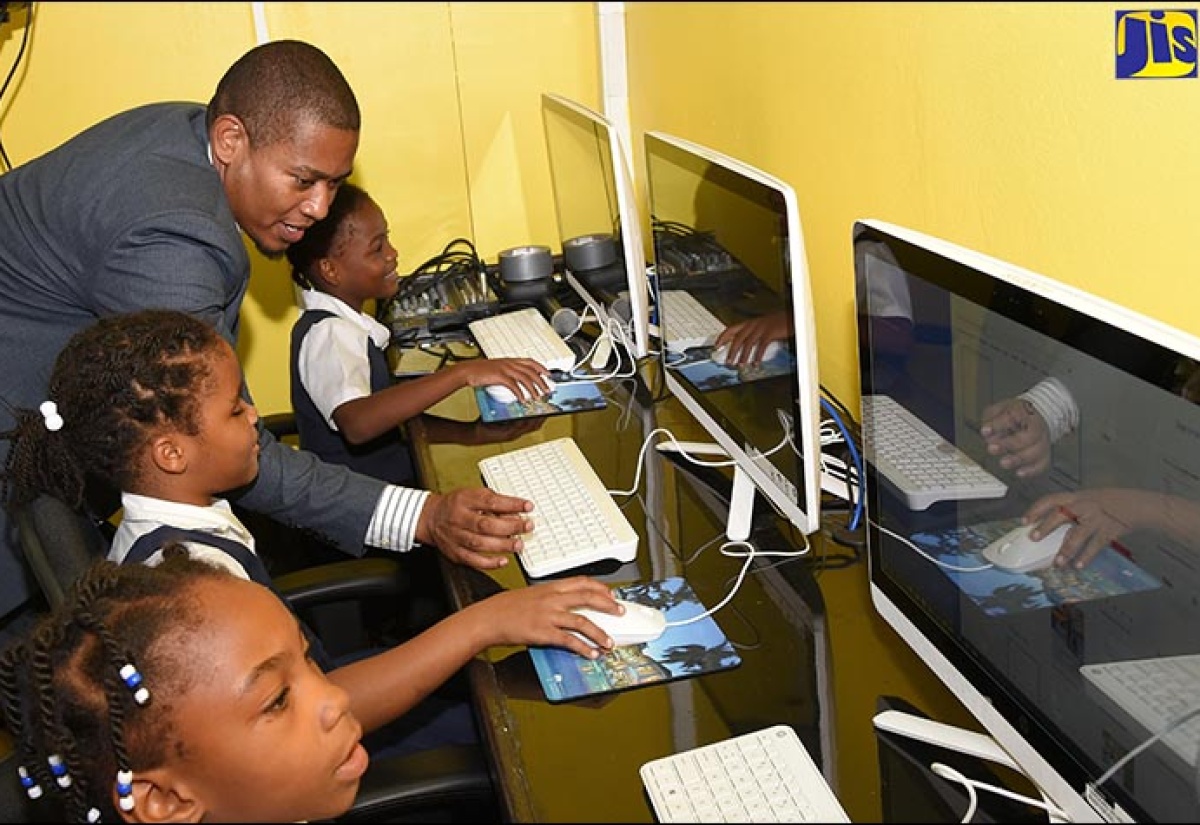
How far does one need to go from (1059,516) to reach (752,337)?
1.70 ft

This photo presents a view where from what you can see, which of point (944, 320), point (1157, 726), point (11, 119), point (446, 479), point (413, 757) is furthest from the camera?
point (11, 119)

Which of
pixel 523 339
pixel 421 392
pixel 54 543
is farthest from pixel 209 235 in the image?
pixel 523 339

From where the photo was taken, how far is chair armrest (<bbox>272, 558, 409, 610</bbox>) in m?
1.58

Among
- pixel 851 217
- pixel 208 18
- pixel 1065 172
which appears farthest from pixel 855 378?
pixel 208 18

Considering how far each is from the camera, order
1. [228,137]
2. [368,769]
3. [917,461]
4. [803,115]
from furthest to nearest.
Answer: [803,115] < [228,137] < [368,769] < [917,461]

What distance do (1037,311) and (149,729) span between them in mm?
774

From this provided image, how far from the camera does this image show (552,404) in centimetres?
196

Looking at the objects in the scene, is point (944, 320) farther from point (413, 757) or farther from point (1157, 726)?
point (413, 757)

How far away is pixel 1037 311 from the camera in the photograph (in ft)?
2.71

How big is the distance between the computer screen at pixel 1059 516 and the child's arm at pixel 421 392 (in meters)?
1.02

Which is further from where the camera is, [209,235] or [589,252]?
[589,252]

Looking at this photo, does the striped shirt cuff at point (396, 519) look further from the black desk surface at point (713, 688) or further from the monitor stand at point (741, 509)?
the monitor stand at point (741, 509)

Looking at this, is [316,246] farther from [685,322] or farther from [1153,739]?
[1153,739]

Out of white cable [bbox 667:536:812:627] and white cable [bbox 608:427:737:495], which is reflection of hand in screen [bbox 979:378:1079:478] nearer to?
white cable [bbox 667:536:812:627]
